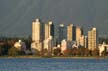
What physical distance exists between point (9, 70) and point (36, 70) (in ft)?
14.0

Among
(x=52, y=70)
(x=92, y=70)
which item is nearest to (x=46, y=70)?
(x=52, y=70)

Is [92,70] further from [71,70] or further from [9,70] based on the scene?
[9,70]

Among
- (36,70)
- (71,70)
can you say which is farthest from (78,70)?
(36,70)

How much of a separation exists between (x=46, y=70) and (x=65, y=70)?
9.44 ft

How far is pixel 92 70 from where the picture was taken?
94312 millimetres

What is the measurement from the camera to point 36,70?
297 feet

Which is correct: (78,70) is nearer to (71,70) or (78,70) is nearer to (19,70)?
(71,70)

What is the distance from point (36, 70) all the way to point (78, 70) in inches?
285

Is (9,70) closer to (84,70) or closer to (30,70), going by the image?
(30,70)

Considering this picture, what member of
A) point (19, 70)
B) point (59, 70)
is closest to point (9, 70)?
point (19, 70)

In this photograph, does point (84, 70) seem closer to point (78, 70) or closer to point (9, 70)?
point (78, 70)

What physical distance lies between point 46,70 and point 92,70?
288 inches

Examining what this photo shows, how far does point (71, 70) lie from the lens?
305 feet

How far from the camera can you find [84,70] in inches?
3649
